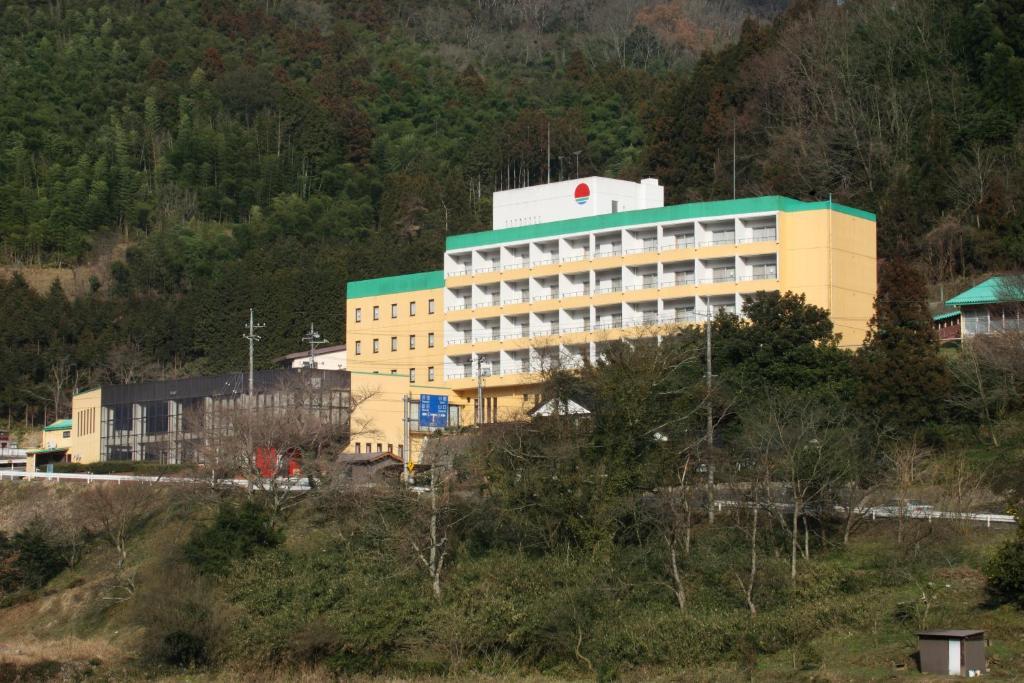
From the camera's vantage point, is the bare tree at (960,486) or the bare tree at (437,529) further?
the bare tree at (437,529)

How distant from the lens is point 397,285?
7775 cm

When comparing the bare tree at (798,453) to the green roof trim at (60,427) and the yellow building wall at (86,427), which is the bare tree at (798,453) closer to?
the yellow building wall at (86,427)

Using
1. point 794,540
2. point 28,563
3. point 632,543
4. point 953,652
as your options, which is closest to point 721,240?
point 632,543

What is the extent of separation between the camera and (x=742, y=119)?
282 ft

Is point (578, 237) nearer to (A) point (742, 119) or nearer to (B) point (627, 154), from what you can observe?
(A) point (742, 119)

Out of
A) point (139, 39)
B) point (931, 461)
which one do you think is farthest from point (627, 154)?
point (931, 461)

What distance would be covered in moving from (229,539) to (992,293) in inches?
1257

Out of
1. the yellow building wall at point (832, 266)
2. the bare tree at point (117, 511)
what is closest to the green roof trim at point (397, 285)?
the yellow building wall at point (832, 266)

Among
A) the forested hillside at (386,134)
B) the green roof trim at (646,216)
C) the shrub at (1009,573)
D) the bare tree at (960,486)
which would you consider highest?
the forested hillside at (386,134)

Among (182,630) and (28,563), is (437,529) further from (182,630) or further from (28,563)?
(28,563)

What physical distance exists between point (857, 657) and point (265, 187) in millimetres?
93461

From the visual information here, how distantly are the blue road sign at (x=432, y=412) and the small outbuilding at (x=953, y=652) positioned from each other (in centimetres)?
3418

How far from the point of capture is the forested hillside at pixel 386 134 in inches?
2975

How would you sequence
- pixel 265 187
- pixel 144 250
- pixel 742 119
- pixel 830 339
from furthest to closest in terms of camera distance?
pixel 265 187
pixel 144 250
pixel 742 119
pixel 830 339
